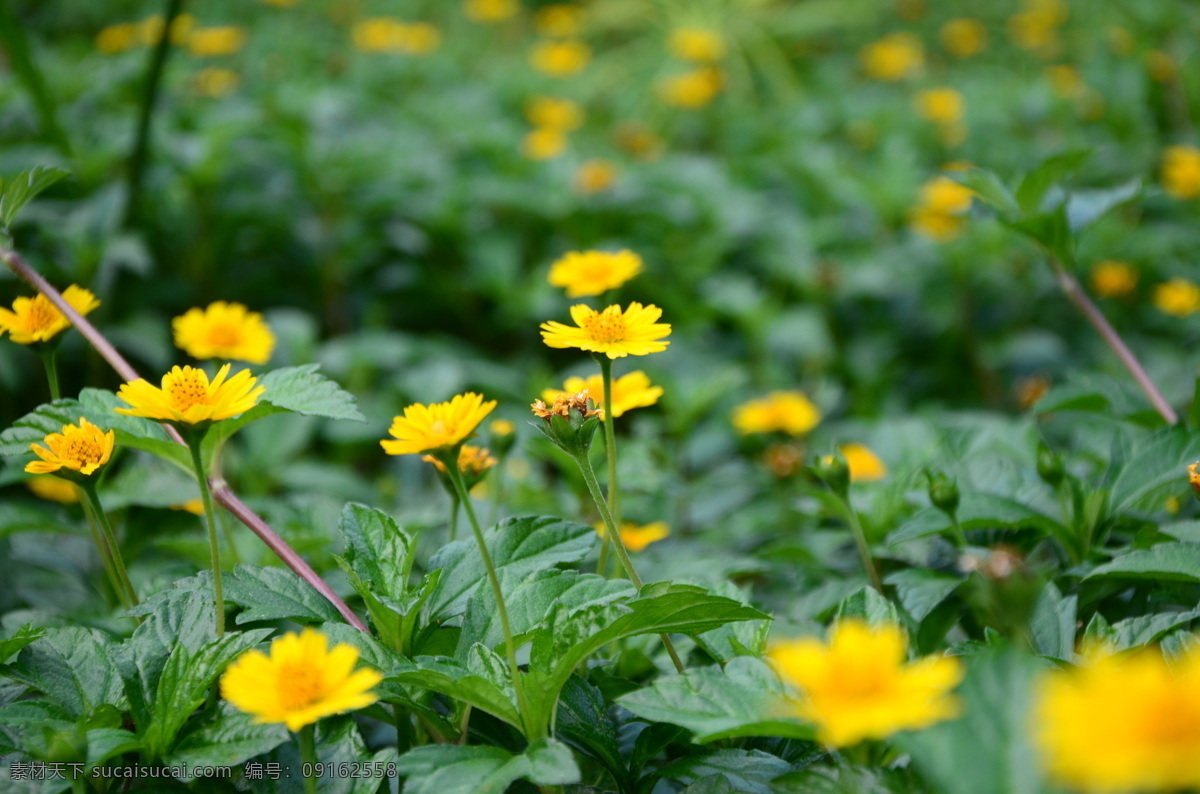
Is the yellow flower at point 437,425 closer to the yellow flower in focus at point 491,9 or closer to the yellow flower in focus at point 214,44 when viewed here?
the yellow flower in focus at point 214,44

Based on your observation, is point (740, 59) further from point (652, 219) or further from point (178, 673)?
point (178, 673)

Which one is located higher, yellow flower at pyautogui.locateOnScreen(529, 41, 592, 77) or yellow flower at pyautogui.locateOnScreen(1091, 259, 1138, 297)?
yellow flower at pyautogui.locateOnScreen(529, 41, 592, 77)

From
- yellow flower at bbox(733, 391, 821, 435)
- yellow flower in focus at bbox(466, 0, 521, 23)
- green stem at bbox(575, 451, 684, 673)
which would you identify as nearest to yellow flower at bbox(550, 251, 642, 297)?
green stem at bbox(575, 451, 684, 673)

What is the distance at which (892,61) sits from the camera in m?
3.92

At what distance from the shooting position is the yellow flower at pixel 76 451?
84 cm

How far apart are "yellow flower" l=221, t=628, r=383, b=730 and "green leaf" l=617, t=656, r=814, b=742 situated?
21 centimetres

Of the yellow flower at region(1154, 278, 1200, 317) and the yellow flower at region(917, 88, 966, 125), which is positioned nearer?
the yellow flower at region(1154, 278, 1200, 317)

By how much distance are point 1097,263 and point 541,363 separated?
1495mm

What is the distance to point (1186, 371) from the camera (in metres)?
1.84

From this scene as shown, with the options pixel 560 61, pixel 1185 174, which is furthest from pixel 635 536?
pixel 560 61

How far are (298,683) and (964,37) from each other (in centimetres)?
458

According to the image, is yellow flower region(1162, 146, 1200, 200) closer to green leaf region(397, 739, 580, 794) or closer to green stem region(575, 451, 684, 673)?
green stem region(575, 451, 684, 673)

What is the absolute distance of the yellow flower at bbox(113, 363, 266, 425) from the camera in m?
0.76

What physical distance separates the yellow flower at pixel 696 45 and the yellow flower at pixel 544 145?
1.06 meters
